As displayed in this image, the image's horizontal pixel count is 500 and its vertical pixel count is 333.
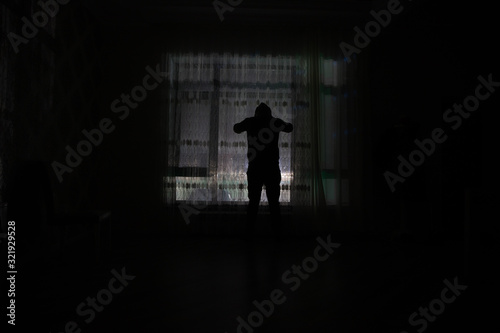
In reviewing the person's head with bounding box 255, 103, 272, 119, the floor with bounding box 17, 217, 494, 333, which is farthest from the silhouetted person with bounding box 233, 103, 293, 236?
the floor with bounding box 17, 217, 494, 333

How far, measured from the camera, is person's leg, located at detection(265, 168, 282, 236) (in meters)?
3.75

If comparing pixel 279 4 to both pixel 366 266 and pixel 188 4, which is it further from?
pixel 366 266

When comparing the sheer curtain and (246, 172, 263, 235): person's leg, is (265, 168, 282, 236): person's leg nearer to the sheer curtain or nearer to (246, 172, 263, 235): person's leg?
(246, 172, 263, 235): person's leg

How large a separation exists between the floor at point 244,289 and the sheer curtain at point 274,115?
78 centimetres

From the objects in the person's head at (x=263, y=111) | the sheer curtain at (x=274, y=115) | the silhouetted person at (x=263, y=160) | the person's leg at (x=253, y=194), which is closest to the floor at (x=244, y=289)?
the person's leg at (x=253, y=194)

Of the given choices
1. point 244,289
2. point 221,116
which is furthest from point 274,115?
point 244,289

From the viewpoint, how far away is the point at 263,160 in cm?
373

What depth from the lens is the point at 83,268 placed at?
263 cm

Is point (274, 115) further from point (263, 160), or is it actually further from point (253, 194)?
point (253, 194)

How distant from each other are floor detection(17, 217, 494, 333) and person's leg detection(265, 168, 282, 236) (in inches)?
11.9

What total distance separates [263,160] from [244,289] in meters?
1.71

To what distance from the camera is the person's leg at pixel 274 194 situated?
3748 millimetres

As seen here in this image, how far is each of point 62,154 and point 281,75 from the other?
2395 millimetres

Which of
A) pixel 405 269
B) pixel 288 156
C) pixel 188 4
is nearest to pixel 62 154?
pixel 188 4
